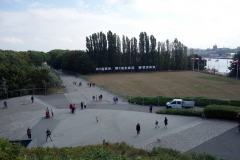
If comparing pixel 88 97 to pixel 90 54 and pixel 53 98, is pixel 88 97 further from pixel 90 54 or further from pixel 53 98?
pixel 90 54

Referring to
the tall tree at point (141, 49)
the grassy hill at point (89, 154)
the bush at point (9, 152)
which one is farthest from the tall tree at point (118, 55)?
the bush at point (9, 152)

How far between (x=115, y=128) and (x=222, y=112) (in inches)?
414

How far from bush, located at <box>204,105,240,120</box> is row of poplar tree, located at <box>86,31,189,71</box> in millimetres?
61008

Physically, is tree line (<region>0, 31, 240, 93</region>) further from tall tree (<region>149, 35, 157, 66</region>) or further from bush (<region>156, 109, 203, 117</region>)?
bush (<region>156, 109, 203, 117</region>)

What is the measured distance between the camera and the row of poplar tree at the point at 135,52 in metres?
78.4

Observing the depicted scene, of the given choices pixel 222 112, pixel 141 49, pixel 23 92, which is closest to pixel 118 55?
pixel 141 49

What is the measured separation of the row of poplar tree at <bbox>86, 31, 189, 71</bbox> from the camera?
257 feet

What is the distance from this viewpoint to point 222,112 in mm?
18500

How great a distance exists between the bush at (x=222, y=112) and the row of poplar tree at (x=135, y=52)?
61008 mm

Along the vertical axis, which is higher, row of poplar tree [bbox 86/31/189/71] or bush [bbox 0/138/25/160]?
row of poplar tree [bbox 86/31/189/71]

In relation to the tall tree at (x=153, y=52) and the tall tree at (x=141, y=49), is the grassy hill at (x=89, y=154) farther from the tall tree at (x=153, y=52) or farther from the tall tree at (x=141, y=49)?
the tall tree at (x=153, y=52)

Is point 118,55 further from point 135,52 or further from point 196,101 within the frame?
point 196,101

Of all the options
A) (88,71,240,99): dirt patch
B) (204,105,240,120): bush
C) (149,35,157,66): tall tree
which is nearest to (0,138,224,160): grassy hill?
(204,105,240,120): bush

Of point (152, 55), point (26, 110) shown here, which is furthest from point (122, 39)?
point (26, 110)
